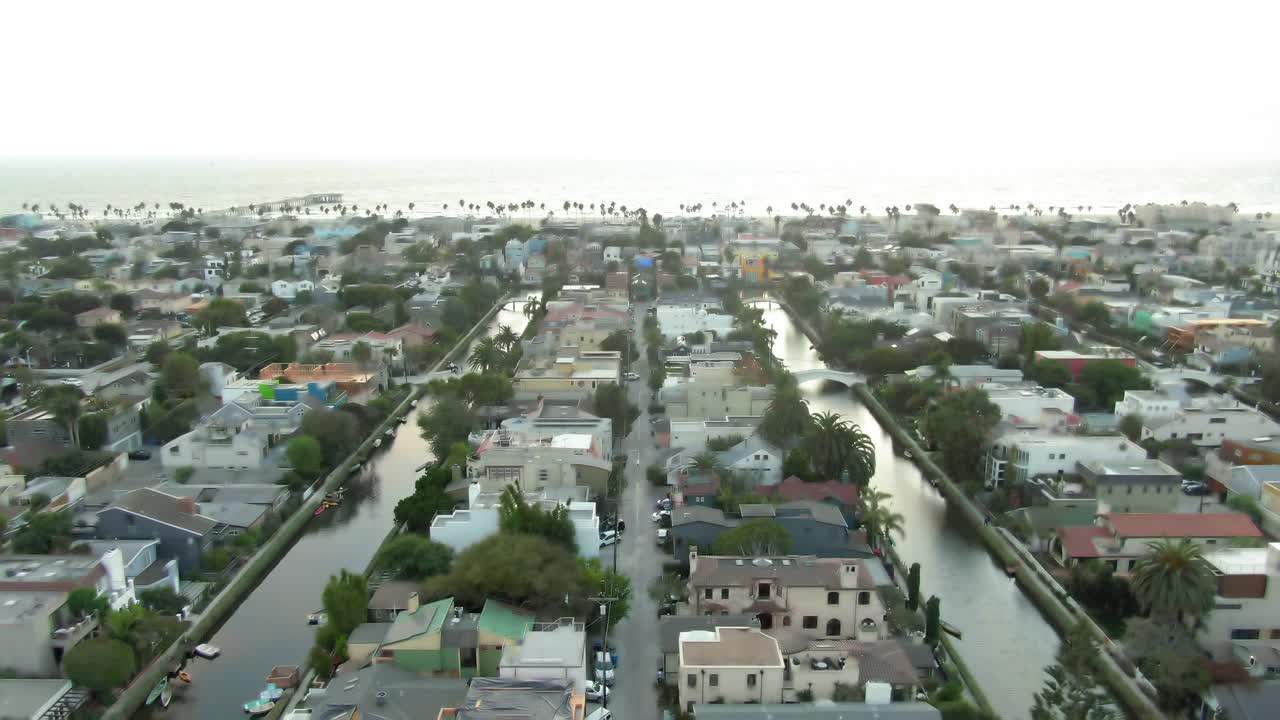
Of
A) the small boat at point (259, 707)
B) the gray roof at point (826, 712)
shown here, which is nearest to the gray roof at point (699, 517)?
the gray roof at point (826, 712)

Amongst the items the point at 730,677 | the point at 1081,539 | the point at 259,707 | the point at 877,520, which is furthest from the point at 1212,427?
the point at 259,707

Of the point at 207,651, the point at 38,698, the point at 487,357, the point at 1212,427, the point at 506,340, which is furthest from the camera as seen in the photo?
the point at 506,340

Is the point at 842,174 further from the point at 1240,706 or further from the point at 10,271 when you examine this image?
the point at 1240,706

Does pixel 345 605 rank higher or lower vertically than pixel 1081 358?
lower

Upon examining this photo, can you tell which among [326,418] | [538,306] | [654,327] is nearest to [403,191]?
[538,306]

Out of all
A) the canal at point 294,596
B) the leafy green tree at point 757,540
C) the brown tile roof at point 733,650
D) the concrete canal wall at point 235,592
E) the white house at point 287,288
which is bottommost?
the canal at point 294,596

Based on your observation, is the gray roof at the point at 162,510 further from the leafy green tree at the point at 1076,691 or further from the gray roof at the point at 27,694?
the leafy green tree at the point at 1076,691

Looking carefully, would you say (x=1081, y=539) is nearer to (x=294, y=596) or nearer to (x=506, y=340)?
(x=294, y=596)
